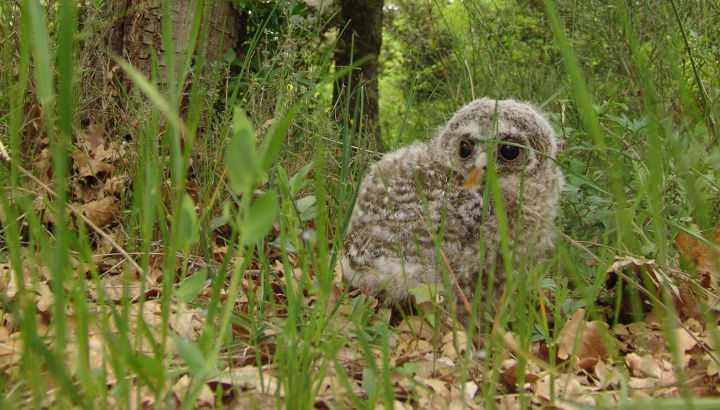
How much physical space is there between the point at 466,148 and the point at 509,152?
0.19 meters

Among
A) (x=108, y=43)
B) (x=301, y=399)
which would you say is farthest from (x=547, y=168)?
(x=108, y=43)

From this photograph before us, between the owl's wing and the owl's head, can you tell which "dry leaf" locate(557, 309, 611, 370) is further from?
the owl's head

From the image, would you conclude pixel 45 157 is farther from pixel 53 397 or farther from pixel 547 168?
pixel 547 168

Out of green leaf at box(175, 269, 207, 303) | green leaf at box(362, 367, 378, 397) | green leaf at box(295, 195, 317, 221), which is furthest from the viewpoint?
green leaf at box(295, 195, 317, 221)

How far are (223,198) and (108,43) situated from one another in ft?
4.52

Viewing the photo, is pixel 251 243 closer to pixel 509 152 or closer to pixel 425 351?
pixel 425 351

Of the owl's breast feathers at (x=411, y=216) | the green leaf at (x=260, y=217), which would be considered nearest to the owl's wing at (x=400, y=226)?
the owl's breast feathers at (x=411, y=216)

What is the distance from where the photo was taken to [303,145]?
13.4ft

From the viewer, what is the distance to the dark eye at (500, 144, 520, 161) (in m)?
2.87

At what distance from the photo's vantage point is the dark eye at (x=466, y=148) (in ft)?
9.63

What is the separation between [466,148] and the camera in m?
2.95

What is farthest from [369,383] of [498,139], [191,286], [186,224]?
[498,139]

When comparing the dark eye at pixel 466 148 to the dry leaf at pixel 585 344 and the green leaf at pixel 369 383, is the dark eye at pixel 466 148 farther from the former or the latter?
the green leaf at pixel 369 383

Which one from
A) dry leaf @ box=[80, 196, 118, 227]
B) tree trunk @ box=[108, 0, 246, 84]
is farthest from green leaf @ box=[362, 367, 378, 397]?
tree trunk @ box=[108, 0, 246, 84]
